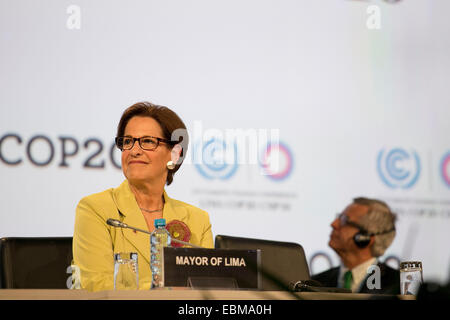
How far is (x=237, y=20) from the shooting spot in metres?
3.36

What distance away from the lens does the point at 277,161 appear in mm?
3262

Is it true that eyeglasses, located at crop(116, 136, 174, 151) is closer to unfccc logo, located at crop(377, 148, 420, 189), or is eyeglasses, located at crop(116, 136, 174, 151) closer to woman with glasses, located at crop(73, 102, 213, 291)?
woman with glasses, located at crop(73, 102, 213, 291)

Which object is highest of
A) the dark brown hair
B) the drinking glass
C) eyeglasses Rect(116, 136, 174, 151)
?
the dark brown hair

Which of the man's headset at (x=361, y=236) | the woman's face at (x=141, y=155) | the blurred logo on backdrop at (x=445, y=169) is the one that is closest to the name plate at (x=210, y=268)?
the woman's face at (x=141, y=155)

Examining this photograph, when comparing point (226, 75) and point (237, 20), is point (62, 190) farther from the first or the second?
point (237, 20)

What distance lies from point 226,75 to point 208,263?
1.77 metres

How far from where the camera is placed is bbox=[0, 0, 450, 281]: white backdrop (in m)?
2.97

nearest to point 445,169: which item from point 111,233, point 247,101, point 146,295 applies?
point 247,101

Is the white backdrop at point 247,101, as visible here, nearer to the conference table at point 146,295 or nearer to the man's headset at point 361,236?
the man's headset at point 361,236

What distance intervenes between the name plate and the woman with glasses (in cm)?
96

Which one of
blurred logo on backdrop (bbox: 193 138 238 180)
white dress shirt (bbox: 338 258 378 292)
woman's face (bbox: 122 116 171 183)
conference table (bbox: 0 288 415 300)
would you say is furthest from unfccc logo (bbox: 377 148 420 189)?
conference table (bbox: 0 288 415 300)

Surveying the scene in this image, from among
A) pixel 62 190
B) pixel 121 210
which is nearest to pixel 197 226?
pixel 121 210

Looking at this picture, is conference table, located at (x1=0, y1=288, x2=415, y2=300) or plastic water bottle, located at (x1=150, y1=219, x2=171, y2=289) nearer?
conference table, located at (x1=0, y1=288, x2=415, y2=300)

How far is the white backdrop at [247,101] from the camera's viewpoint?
2971mm
